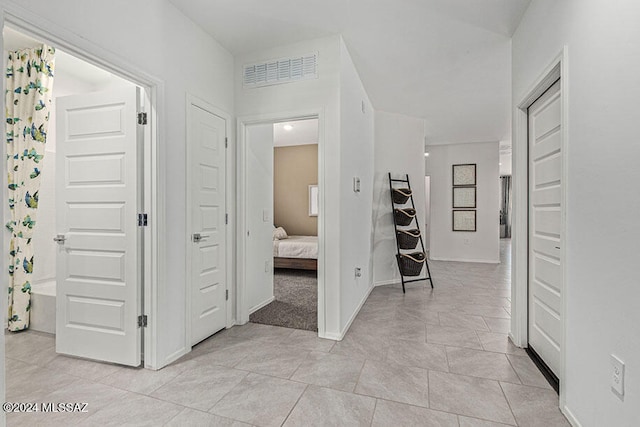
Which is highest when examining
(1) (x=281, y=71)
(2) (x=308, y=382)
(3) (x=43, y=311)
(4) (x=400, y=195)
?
(1) (x=281, y=71)

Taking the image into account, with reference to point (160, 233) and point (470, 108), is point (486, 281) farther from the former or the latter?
point (160, 233)

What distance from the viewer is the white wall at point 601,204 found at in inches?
47.9

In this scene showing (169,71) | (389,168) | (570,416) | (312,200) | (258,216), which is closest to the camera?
(570,416)

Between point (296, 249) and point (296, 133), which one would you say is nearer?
point (296, 249)

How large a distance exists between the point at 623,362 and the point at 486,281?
405 centimetres

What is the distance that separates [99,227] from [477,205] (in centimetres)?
696

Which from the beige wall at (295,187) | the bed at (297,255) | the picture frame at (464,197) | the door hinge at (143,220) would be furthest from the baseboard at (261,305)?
the picture frame at (464,197)

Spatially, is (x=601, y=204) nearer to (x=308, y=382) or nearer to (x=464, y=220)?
(x=308, y=382)

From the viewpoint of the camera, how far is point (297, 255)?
17.8ft

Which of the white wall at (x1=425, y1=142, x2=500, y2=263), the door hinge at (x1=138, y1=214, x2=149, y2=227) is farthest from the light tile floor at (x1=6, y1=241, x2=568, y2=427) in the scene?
the white wall at (x1=425, y1=142, x2=500, y2=263)

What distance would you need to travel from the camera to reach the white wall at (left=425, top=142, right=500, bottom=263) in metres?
6.73

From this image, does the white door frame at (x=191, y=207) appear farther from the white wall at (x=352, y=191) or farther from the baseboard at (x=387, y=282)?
the baseboard at (x=387, y=282)

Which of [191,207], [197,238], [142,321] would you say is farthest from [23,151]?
[142,321]

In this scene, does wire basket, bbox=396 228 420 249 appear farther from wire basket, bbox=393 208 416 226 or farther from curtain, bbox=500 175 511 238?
curtain, bbox=500 175 511 238
